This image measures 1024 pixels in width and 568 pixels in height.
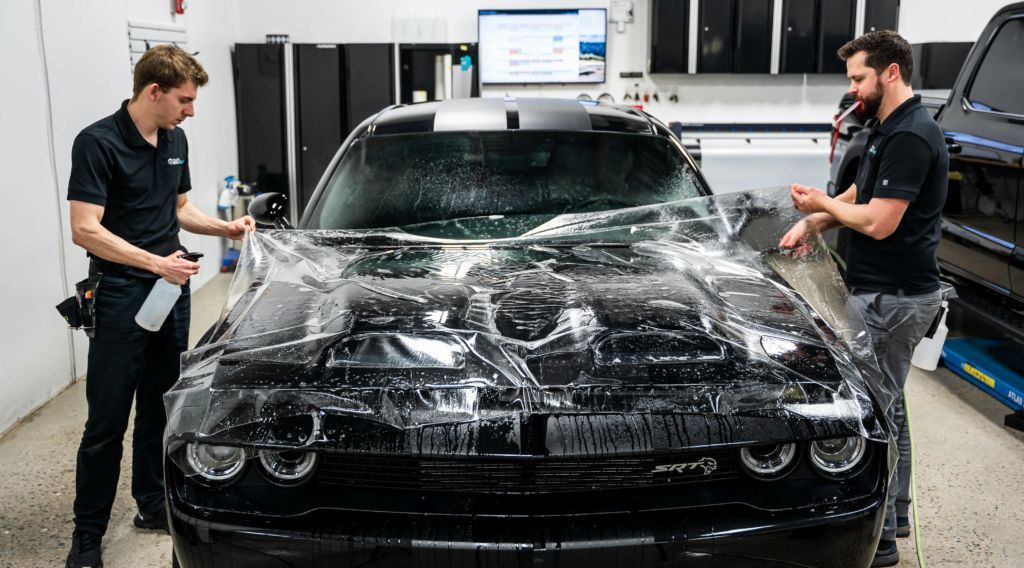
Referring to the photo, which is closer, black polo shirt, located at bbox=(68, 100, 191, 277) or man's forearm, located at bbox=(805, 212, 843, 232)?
black polo shirt, located at bbox=(68, 100, 191, 277)

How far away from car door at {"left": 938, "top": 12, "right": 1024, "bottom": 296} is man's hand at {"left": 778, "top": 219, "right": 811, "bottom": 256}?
6.25 ft

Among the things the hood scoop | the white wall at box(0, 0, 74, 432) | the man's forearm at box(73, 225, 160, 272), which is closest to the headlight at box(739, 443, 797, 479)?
the hood scoop

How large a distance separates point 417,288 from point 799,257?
1186 mm

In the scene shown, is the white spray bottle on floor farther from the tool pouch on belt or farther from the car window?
the tool pouch on belt

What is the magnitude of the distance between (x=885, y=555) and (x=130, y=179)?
2.75 metres

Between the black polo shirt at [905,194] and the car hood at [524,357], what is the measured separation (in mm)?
355

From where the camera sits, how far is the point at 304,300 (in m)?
2.52

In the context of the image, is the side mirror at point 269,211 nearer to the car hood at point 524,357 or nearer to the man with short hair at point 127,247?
the man with short hair at point 127,247

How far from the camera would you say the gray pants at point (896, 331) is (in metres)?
3.11

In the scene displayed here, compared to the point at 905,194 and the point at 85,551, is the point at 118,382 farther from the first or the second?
the point at 905,194

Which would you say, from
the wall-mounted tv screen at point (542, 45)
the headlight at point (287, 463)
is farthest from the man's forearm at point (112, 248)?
the wall-mounted tv screen at point (542, 45)

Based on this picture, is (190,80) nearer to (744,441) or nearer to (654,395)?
(654,395)

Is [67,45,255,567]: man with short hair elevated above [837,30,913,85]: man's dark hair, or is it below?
below

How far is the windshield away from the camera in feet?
10.6
